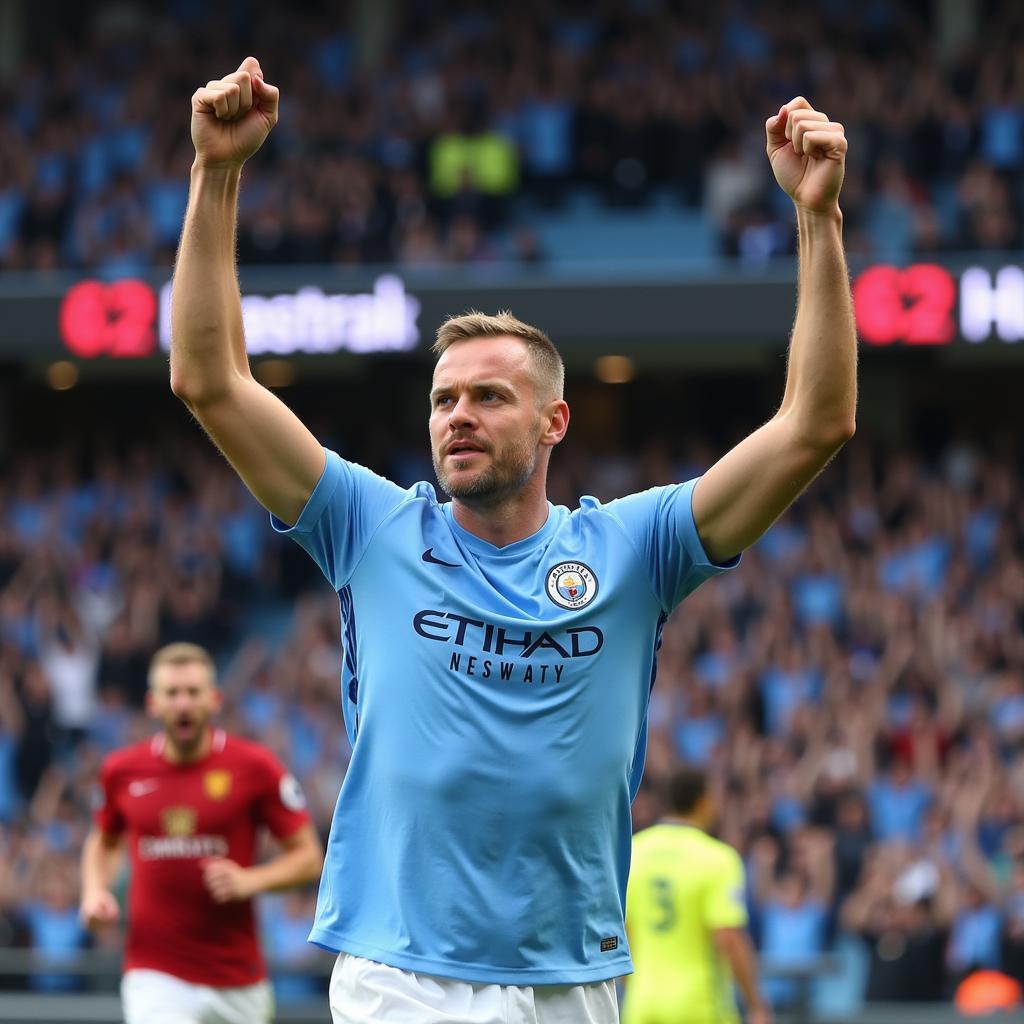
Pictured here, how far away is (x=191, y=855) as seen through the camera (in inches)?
302

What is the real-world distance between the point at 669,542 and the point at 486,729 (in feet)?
1.88

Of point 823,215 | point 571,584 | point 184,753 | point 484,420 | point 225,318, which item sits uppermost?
point 823,215

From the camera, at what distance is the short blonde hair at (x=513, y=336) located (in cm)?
411

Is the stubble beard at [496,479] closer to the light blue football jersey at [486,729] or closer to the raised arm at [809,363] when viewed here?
the light blue football jersey at [486,729]

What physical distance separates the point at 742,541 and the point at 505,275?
14179 mm

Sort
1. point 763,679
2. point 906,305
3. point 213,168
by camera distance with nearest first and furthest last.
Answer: point 213,168 → point 763,679 → point 906,305

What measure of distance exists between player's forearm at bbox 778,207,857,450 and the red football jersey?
4.41m

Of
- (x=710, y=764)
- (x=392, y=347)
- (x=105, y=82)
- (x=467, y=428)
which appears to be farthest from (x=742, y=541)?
(x=105, y=82)

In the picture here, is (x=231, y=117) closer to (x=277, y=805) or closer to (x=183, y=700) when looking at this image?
(x=183, y=700)

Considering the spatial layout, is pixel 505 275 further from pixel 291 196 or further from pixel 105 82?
pixel 105 82

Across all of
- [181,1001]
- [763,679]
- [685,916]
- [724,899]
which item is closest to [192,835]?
[181,1001]

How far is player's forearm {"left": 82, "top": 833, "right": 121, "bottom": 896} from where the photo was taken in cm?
788

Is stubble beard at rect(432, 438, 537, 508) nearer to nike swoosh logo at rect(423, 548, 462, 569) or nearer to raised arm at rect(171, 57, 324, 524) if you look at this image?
nike swoosh logo at rect(423, 548, 462, 569)

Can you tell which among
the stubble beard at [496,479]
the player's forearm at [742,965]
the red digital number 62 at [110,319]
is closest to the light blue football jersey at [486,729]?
the stubble beard at [496,479]
